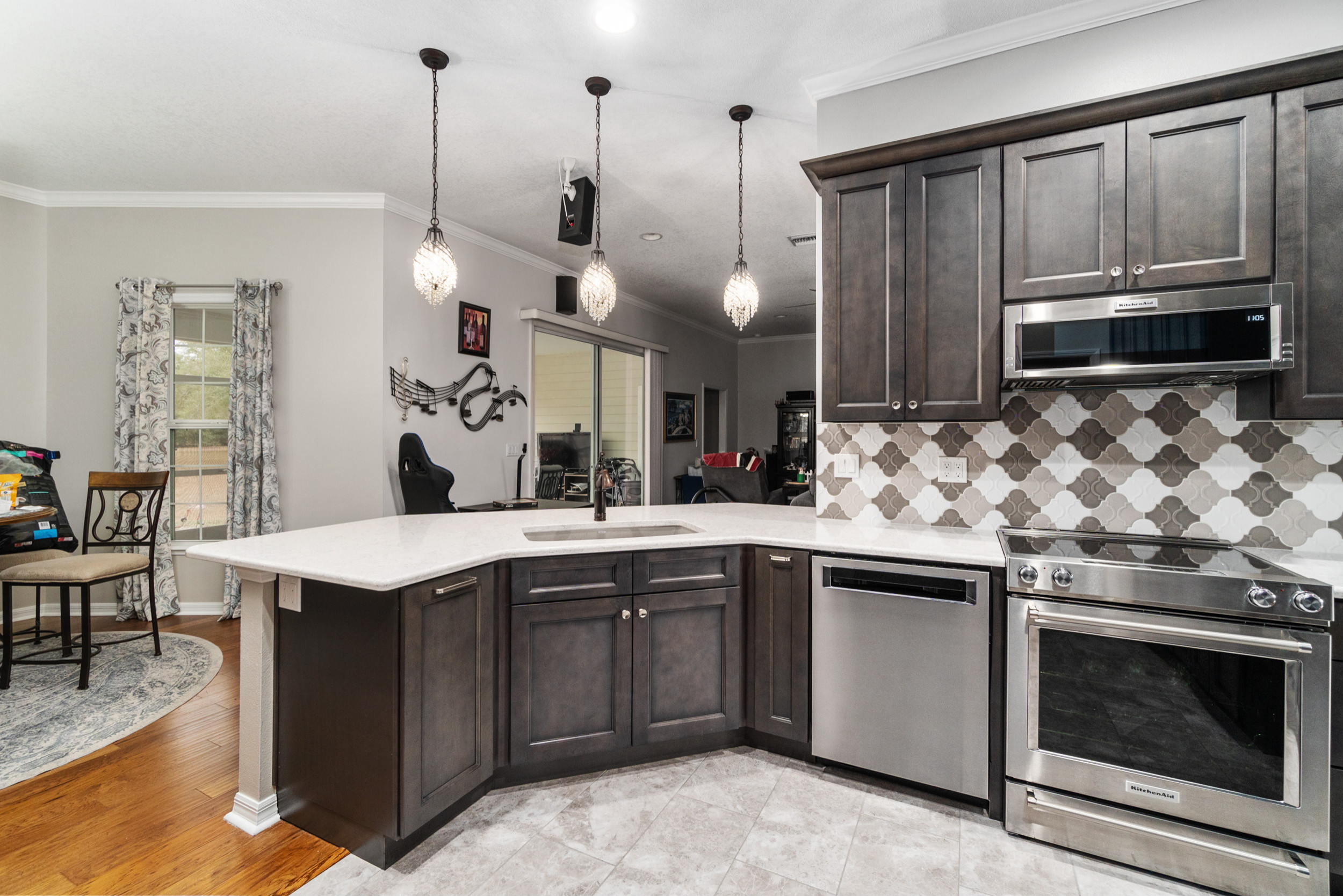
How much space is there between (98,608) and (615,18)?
4966 mm

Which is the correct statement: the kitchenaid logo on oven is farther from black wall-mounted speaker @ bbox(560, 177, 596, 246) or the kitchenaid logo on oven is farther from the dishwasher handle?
black wall-mounted speaker @ bbox(560, 177, 596, 246)

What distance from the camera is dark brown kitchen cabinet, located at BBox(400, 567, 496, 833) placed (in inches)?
68.6

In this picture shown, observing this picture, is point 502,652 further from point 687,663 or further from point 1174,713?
point 1174,713

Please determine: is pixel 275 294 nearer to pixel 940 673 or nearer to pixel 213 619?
pixel 213 619

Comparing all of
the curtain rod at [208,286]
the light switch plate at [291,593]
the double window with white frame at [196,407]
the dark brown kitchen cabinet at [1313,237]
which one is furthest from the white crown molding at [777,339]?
the light switch plate at [291,593]

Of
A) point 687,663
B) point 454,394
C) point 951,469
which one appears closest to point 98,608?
point 454,394

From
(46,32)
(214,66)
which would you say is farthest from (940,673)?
→ (46,32)

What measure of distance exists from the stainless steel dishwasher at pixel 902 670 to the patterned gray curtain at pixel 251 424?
3.65 m

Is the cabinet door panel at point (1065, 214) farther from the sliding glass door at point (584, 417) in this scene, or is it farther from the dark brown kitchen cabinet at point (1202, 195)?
the sliding glass door at point (584, 417)

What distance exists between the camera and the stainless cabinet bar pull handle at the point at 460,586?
6.02 ft

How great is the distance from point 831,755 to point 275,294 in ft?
14.3

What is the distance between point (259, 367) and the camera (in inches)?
157

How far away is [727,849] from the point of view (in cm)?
186

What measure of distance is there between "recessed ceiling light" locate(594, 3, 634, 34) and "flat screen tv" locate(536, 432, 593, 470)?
369cm
